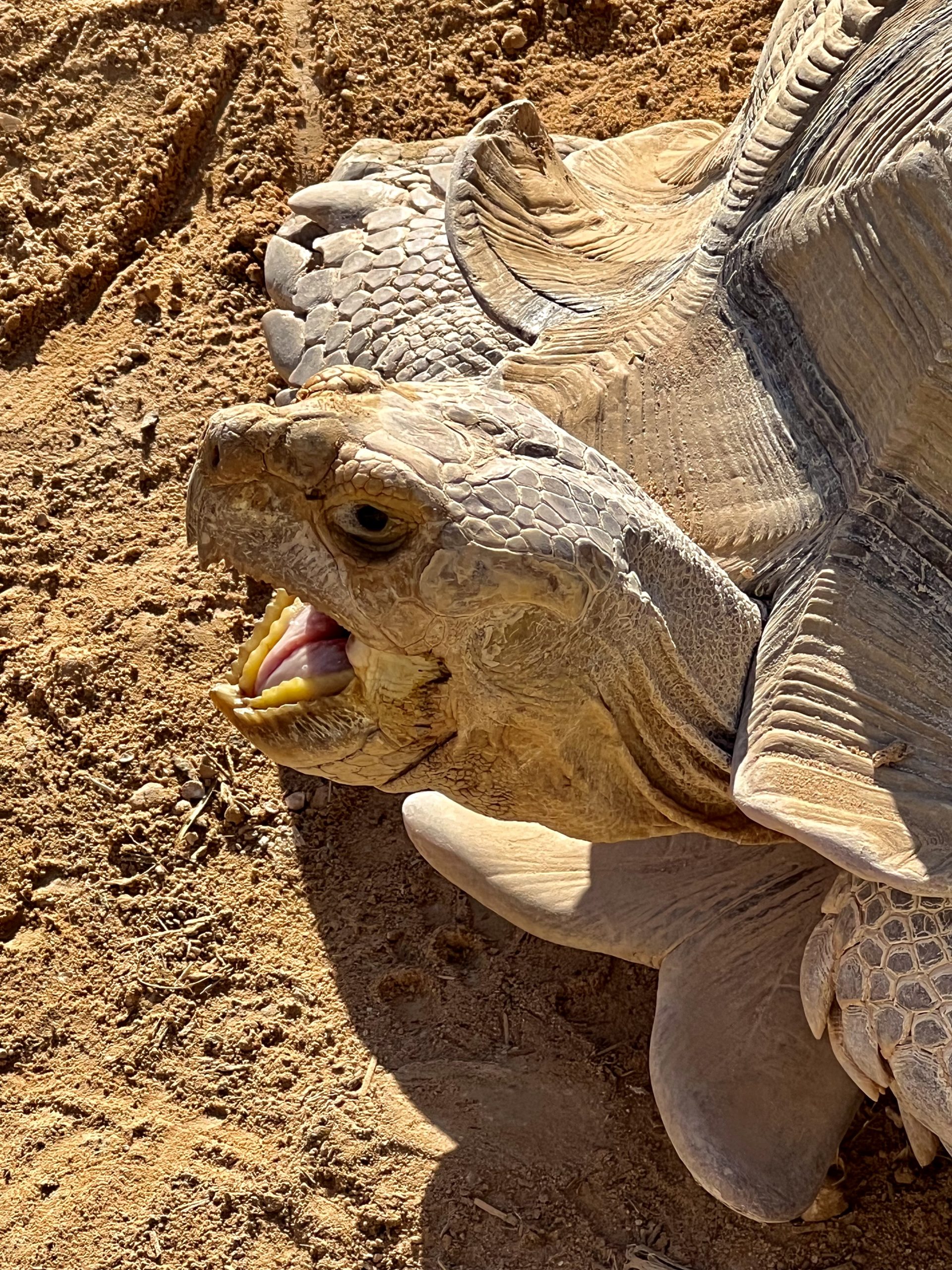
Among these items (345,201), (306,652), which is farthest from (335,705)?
(345,201)

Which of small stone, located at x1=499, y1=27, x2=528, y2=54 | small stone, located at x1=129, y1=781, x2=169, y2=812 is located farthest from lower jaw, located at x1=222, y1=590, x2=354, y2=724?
small stone, located at x1=499, y1=27, x2=528, y2=54

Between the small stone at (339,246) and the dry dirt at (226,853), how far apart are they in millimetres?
542

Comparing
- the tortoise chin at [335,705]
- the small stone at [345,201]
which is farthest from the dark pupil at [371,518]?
the small stone at [345,201]

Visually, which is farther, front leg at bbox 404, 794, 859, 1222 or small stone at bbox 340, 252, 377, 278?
small stone at bbox 340, 252, 377, 278

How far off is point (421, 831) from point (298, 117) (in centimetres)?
229

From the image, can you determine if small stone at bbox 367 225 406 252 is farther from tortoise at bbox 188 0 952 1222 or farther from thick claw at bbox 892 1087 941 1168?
thick claw at bbox 892 1087 941 1168

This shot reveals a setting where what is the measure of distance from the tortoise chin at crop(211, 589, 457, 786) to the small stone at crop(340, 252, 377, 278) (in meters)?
1.38

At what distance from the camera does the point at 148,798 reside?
3260 millimetres

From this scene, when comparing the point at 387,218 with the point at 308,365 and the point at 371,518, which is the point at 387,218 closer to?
the point at 308,365

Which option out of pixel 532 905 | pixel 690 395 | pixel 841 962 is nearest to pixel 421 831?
pixel 532 905

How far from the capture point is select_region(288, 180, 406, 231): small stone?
3.23m

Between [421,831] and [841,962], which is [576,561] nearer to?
[841,962]

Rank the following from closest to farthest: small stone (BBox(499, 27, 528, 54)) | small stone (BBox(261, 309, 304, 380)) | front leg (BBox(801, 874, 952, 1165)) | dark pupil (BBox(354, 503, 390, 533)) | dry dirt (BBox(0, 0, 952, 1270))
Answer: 1. dark pupil (BBox(354, 503, 390, 533))
2. front leg (BBox(801, 874, 952, 1165))
3. dry dirt (BBox(0, 0, 952, 1270))
4. small stone (BBox(261, 309, 304, 380))
5. small stone (BBox(499, 27, 528, 54))

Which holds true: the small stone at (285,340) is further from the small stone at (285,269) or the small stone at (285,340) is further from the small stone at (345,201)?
the small stone at (345,201)
